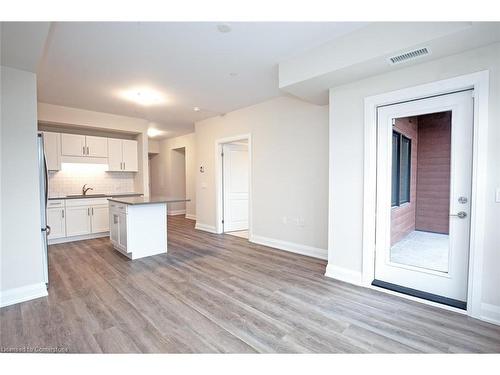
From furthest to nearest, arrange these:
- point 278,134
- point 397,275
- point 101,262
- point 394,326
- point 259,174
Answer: point 259,174 → point 278,134 → point 101,262 → point 397,275 → point 394,326

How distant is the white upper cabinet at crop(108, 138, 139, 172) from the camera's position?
5.79 metres

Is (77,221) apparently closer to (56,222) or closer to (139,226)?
(56,222)

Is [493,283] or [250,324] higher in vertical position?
[493,283]

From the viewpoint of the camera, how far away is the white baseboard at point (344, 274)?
2996 mm

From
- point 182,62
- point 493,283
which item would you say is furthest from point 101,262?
point 493,283

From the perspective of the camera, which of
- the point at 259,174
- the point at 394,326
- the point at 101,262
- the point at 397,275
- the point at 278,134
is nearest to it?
→ the point at 394,326

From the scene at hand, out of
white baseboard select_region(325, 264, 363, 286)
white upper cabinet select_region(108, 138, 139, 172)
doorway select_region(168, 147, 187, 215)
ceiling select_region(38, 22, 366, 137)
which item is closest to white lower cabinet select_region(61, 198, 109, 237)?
white upper cabinet select_region(108, 138, 139, 172)

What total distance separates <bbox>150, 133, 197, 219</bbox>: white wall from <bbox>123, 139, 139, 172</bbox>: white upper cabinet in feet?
6.25

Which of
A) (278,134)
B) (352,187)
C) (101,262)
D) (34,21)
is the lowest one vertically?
(101,262)

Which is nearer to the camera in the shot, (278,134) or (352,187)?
(352,187)

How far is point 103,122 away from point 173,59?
337 cm
